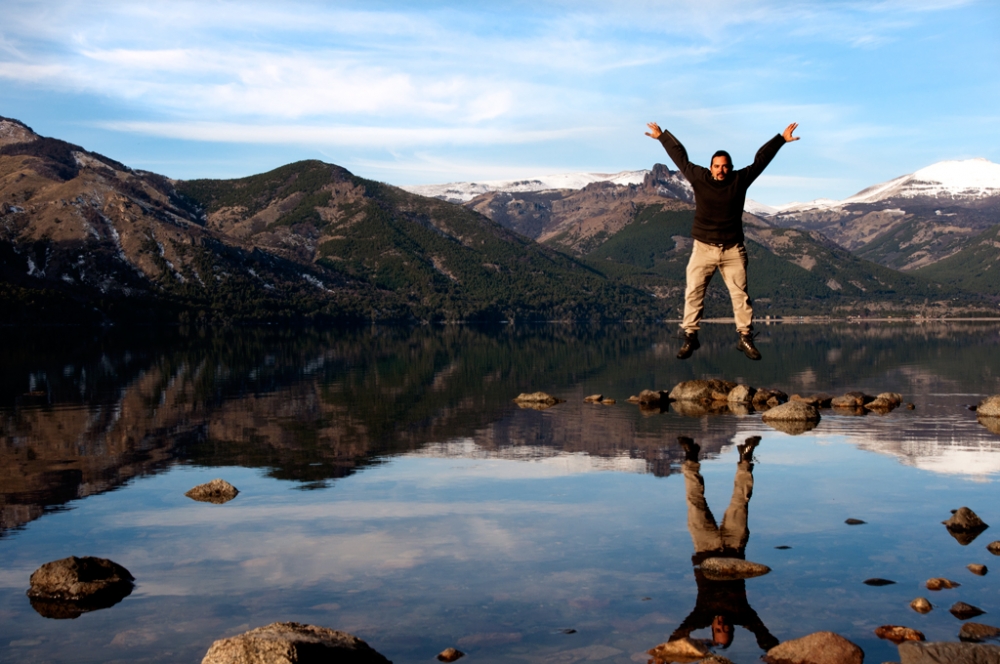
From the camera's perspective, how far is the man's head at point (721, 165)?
21.8 metres

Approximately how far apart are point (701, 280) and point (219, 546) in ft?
44.2

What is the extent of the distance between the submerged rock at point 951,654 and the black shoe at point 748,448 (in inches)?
786

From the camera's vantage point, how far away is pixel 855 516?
1024 inches

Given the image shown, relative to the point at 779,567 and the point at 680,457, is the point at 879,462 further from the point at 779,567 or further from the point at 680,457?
the point at 779,567

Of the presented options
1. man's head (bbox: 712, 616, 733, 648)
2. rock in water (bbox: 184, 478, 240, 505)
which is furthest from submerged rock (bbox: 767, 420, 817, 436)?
man's head (bbox: 712, 616, 733, 648)

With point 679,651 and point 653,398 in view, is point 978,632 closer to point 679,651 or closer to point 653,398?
point 679,651

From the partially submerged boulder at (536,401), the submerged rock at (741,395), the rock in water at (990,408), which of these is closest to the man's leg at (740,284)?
the rock in water at (990,408)

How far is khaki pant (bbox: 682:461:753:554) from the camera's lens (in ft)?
74.8

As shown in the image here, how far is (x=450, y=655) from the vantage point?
16422mm

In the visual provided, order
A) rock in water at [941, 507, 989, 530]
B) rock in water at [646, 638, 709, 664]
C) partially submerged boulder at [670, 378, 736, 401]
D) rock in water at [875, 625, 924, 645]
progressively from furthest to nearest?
partially submerged boulder at [670, 378, 736, 401]
rock in water at [941, 507, 989, 530]
rock in water at [875, 625, 924, 645]
rock in water at [646, 638, 709, 664]

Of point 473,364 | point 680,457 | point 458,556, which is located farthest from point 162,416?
point 473,364

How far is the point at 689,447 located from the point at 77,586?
24.7 meters

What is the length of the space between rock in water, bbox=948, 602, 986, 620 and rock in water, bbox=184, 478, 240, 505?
20.5m

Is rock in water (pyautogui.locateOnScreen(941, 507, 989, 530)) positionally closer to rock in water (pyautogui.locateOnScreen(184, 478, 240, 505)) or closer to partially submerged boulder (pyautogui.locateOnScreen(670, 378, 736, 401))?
rock in water (pyautogui.locateOnScreen(184, 478, 240, 505))
